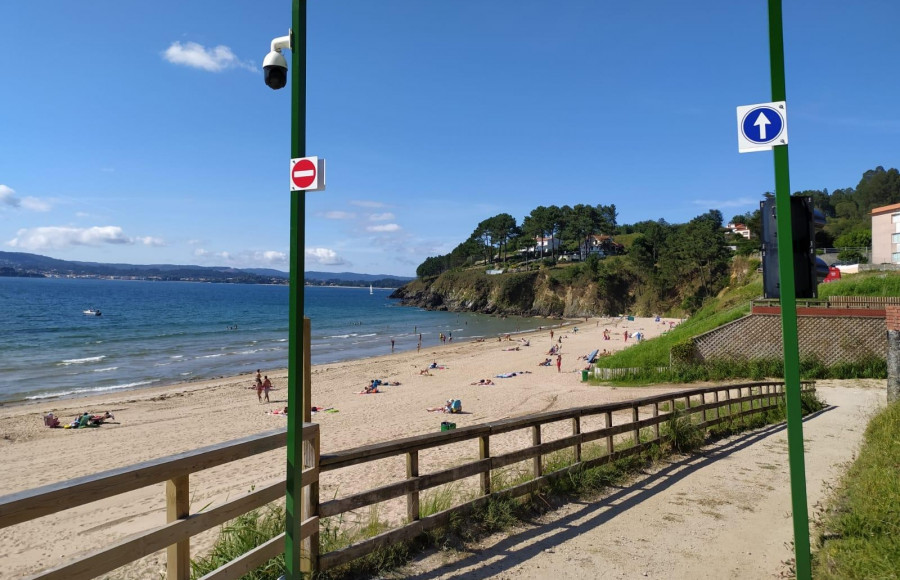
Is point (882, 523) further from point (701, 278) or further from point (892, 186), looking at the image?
point (892, 186)

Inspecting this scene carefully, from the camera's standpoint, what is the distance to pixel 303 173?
12.1 feet

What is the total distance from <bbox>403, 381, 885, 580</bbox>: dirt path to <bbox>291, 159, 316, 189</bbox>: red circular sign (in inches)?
124

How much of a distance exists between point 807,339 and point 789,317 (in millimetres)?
20621

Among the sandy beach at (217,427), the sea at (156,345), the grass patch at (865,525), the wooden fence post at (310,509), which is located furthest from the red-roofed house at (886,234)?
the wooden fence post at (310,509)

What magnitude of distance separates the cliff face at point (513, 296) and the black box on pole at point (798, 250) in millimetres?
87791

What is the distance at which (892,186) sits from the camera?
110562mm

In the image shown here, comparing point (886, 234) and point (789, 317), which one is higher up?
point (886, 234)

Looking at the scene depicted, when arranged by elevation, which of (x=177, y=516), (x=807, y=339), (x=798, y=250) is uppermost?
(x=798, y=250)

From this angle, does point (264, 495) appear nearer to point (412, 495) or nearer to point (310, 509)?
point (310, 509)

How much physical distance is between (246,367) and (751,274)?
152 feet

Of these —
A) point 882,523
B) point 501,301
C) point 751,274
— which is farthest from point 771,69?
point 501,301

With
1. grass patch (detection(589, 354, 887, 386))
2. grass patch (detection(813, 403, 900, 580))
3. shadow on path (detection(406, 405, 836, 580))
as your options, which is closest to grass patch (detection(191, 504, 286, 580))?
shadow on path (detection(406, 405, 836, 580))

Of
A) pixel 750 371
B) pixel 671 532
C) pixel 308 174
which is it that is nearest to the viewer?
pixel 308 174

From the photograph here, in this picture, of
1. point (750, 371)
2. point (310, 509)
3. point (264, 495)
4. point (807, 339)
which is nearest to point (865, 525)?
point (310, 509)
